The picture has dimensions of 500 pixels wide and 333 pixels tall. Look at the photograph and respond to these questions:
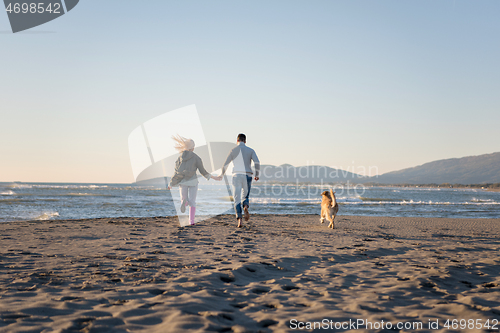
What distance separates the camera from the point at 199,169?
8.30 metres

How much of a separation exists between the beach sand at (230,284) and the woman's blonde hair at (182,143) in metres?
2.87

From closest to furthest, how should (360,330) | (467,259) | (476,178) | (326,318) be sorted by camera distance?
(360,330), (326,318), (467,259), (476,178)

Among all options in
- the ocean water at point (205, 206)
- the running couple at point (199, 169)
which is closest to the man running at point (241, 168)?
the running couple at point (199, 169)

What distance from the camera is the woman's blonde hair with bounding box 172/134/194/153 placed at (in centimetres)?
819

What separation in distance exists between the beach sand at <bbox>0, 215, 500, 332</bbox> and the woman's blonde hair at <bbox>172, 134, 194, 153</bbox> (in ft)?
9.42

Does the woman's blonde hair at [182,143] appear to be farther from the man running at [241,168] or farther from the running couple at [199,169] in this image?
the man running at [241,168]

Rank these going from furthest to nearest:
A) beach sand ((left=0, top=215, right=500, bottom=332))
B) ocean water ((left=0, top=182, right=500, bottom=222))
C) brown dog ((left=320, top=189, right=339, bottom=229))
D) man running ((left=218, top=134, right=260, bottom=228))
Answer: ocean water ((left=0, top=182, right=500, bottom=222))
brown dog ((left=320, top=189, right=339, bottom=229))
man running ((left=218, top=134, right=260, bottom=228))
beach sand ((left=0, top=215, right=500, bottom=332))

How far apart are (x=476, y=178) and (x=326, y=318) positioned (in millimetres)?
216443

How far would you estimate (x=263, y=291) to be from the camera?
10.5 feet

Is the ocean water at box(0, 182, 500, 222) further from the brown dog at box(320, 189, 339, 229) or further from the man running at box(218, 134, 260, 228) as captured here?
the brown dog at box(320, 189, 339, 229)

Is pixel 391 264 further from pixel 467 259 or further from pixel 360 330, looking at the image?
pixel 360 330

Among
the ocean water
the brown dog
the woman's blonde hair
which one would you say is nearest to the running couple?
the woman's blonde hair

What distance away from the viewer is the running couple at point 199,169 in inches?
317

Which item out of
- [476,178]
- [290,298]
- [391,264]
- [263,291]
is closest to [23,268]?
[263,291]
